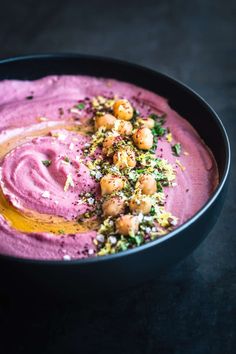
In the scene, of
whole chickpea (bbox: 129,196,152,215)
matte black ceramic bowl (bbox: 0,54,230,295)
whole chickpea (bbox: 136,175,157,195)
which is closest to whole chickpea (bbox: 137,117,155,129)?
matte black ceramic bowl (bbox: 0,54,230,295)

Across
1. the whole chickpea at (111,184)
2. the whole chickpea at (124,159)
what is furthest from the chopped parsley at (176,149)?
the whole chickpea at (111,184)

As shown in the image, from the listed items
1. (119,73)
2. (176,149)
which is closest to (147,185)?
(176,149)

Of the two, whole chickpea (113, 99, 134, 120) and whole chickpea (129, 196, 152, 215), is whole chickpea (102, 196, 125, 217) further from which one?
whole chickpea (113, 99, 134, 120)


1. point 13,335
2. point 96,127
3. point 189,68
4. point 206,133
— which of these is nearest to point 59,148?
point 96,127

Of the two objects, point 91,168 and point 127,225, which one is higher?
point 91,168

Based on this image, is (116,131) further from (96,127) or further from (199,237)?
(199,237)

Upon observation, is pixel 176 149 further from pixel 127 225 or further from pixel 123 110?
pixel 127 225

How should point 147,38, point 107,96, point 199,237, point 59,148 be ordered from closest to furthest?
point 199,237 < point 59,148 < point 107,96 < point 147,38
